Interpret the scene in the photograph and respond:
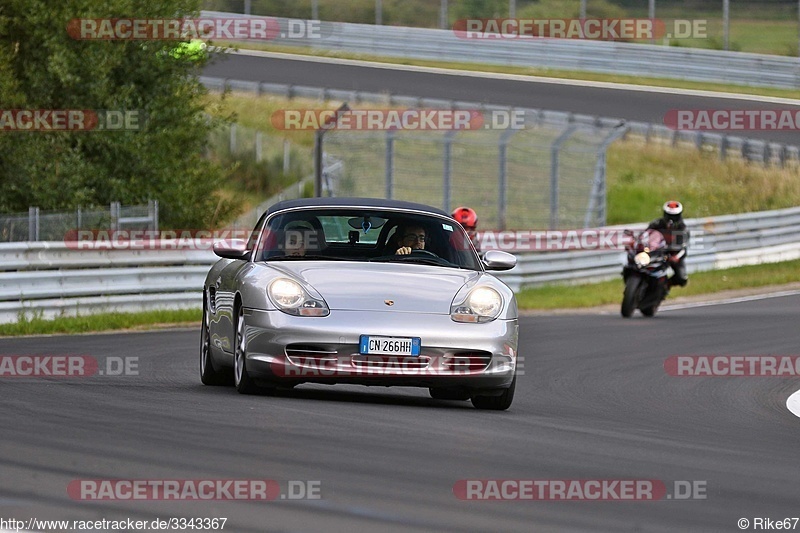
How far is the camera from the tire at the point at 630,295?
69.9 feet

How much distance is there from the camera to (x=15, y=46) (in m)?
24.6

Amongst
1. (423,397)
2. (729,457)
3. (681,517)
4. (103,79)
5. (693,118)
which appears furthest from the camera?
(693,118)

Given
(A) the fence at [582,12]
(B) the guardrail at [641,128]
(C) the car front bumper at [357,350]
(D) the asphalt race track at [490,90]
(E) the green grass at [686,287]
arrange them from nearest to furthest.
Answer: (C) the car front bumper at [357,350], (E) the green grass at [686,287], (B) the guardrail at [641,128], (D) the asphalt race track at [490,90], (A) the fence at [582,12]

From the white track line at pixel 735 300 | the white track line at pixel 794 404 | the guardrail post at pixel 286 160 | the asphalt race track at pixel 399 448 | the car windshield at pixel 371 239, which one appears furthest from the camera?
the guardrail post at pixel 286 160

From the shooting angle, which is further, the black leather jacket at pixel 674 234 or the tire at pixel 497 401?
the black leather jacket at pixel 674 234

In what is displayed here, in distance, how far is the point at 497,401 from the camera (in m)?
10.6

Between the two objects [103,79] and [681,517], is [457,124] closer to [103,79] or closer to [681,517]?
[103,79]

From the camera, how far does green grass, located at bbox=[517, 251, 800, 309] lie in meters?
24.7

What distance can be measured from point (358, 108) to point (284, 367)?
1261 inches

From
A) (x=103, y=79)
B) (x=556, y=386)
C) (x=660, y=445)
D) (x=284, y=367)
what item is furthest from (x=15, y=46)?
(x=660, y=445)

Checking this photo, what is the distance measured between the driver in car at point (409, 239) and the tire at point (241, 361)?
3.81 ft

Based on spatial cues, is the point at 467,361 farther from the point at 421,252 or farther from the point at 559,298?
the point at 559,298

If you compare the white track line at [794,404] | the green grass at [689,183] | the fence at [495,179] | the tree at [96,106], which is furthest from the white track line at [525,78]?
the white track line at [794,404]

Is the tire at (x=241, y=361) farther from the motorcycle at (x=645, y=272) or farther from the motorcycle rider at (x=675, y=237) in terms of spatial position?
the motorcycle rider at (x=675, y=237)
